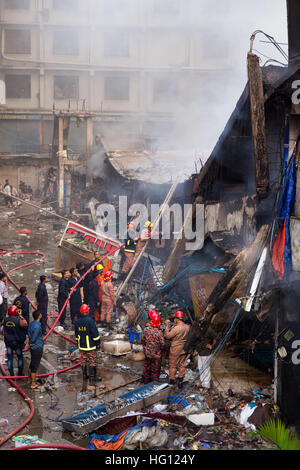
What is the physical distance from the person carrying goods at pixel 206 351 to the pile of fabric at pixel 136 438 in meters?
2.00

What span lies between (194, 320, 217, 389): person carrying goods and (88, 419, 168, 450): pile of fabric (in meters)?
2.00

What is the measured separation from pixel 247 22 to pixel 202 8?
21.8ft

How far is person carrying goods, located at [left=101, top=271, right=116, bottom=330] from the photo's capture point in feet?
40.1

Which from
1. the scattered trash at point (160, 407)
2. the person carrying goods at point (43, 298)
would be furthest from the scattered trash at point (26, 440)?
the person carrying goods at point (43, 298)

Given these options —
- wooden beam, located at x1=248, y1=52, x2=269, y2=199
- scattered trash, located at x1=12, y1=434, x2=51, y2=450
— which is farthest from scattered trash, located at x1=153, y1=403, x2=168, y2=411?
wooden beam, located at x1=248, y1=52, x2=269, y2=199

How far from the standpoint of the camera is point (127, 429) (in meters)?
6.95

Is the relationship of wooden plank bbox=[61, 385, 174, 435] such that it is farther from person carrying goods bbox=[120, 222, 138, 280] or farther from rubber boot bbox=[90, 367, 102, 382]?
person carrying goods bbox=[120, 222, 138, 280]

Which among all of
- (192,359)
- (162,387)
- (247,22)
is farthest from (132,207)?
→ (247,22)

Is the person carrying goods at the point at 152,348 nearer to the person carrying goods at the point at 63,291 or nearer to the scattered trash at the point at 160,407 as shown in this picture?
the scattered trash at the point at 160,407

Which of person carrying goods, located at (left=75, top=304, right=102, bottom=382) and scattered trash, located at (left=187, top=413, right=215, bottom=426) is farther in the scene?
person carrying goods, located at (left=75, top=304, right=102, bottom=382)

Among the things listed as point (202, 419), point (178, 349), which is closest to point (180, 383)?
point (178, 349)

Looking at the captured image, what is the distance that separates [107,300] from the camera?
12312 mm

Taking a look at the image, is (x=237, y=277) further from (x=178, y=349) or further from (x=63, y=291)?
(x=63, y=291)
